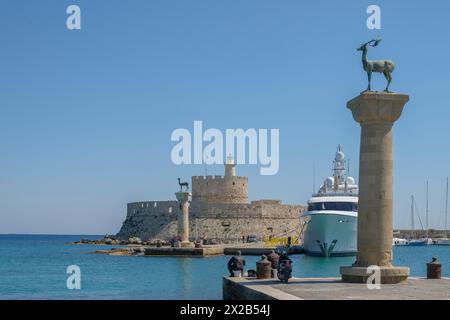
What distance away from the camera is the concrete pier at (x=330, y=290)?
13.0 m

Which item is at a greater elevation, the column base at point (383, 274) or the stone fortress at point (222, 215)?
the column base at point (383, 274)

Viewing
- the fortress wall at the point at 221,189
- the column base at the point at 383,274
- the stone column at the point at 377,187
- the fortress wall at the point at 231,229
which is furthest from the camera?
the fortress wall at the point at 221,189

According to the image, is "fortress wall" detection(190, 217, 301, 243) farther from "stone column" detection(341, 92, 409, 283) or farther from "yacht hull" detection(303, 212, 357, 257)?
"stone column" detection(341, 92, 409, 283)

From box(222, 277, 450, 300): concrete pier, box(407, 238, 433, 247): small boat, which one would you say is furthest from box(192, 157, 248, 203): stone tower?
box(222, 277, 450, 300): concrete pier

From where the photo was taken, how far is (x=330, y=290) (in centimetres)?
1423

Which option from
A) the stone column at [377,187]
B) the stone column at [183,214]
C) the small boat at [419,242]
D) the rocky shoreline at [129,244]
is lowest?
the small boat at [419,242]

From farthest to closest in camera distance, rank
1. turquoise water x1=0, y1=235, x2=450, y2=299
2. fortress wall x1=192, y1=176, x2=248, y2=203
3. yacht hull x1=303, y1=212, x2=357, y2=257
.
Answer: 1. fortress wall x1=192, y1=176, x2=248, y2=203
2. yacht hull x1=303, y1=212, x2=357, y2=257
3. turquoise water x1=0, y1=235, x2=450, y2=299

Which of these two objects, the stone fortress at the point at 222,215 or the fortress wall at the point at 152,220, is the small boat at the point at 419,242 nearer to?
the stone fortress at the point at 222,215

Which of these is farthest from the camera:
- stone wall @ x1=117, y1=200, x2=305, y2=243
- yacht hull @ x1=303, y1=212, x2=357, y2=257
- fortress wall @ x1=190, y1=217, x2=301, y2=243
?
stone wall @ x1=117, y1=200, x2=305, y2=243

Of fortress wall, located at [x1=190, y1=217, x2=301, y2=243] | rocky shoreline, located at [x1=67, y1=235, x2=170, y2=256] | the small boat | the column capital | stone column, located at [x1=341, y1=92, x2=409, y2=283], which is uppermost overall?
the column capital

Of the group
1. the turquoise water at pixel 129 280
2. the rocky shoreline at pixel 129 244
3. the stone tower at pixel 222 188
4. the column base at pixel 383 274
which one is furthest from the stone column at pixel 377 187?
the stone tower at pixel 222 188

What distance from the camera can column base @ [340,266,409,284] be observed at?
15766mm

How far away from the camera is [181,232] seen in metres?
52.4

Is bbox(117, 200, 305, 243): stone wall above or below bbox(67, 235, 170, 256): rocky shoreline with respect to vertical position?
above
